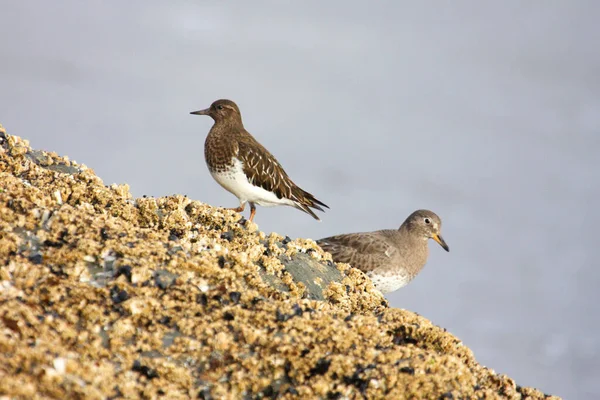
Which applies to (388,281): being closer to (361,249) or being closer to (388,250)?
(388,250)

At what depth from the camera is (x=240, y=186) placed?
15078 mm

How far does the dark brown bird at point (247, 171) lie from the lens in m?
15.2

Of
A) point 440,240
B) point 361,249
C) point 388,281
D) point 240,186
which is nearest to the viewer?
point 361,249

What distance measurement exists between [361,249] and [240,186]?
2835mm

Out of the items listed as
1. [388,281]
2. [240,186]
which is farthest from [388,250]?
[240,186]

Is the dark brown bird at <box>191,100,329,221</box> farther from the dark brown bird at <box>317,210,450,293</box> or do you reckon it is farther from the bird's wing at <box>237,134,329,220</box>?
the dark brown bird at <box>317,210,450,293</box>

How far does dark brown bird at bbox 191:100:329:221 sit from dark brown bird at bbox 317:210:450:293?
1.27 metres

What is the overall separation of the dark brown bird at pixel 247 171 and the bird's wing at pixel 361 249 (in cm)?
111

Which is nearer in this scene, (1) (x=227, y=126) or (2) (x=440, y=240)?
(1) (x=227, y=126)

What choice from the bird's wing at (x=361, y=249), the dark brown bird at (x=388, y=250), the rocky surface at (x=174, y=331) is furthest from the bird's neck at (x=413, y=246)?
the rocky surface at (x=174, y=331)

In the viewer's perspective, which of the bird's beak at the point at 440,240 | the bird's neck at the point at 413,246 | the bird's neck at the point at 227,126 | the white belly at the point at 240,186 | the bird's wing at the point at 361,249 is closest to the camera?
the bird's wing at the point at 361,249

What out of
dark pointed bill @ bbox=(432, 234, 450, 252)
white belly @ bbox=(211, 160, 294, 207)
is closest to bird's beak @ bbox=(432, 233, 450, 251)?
dark pointed bill @ bbox=(432, 234, 450, 252)

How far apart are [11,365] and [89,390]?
0.56m

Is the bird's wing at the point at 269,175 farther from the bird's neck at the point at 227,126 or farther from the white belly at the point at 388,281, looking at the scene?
the white belly at the point at 388,281
